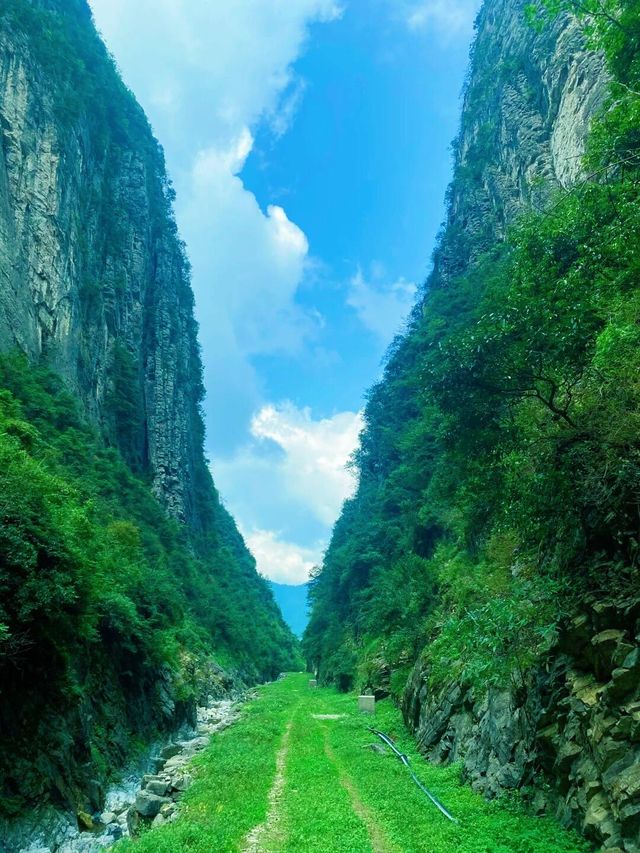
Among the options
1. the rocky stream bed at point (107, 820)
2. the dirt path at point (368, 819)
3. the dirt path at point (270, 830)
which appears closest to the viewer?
the dirt path at point (368, 819)

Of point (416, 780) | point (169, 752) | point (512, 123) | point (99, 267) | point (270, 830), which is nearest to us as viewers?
point (270, 830)

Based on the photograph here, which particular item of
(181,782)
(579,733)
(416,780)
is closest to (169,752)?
(181,782)

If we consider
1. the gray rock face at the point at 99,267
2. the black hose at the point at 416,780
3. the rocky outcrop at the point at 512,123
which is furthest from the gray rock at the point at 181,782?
the gray rock face at the point at 99,267

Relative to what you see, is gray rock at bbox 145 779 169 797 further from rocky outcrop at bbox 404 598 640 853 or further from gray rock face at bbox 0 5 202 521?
gray rock face at bbox 0 5 202 521

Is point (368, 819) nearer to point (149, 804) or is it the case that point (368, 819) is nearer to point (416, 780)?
point (416, 780)

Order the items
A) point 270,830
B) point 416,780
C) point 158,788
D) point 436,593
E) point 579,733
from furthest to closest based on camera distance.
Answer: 1. point 436,593
2. point 158,788
3. point 416,780
4. point 270,830
5. point 579,733

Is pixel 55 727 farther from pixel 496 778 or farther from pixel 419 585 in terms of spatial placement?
pixel 419 585

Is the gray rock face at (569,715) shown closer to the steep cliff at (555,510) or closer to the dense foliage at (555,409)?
the steep cliff at (555,510)
